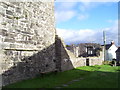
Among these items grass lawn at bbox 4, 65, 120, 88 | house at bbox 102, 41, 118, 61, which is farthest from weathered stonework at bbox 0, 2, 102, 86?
house at bbox 102, 41, 118, 61

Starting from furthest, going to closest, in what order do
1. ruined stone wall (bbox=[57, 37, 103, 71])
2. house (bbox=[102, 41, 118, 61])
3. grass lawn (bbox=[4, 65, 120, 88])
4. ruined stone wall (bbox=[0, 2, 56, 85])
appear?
1. house (bbox=[102, 41, 118, 61])
2. ruined stone wall (bbox=[57, 37, 103, 71])
3. ruined stone wall (bbox=[0, 2, 56, 85])
4. grass lawn (bbox=[4, 65, 120, 88])

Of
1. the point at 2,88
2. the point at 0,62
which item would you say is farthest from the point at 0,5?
the point at 2,88

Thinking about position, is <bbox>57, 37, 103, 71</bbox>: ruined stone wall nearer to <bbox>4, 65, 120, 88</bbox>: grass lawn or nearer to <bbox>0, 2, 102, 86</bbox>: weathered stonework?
<bbox>0, 2, 102, 86</bbox>: weathered stonework

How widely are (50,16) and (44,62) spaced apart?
3.82m

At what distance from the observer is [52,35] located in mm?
11781

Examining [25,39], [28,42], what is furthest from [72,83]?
[25,39]

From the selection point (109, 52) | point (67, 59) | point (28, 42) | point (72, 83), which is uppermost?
point (28, 42)

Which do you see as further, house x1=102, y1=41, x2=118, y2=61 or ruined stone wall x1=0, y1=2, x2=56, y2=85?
house x1=102, y1=41, x2=118, y2=61

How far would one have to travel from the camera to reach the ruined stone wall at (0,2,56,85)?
24.2 feet

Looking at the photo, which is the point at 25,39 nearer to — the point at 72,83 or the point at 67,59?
the point at 72,83

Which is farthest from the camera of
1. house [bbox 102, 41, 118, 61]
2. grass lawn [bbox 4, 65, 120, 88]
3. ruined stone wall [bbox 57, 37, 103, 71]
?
house [bbox 102, 41, 118, 61]

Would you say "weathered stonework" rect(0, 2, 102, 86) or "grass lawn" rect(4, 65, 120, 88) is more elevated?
"weathered stonework" rect(0, 2, 102, 86)

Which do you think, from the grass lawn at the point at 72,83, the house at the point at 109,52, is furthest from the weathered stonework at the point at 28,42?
the house at the point at 109,52

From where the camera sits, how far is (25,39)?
8656 millimetres
